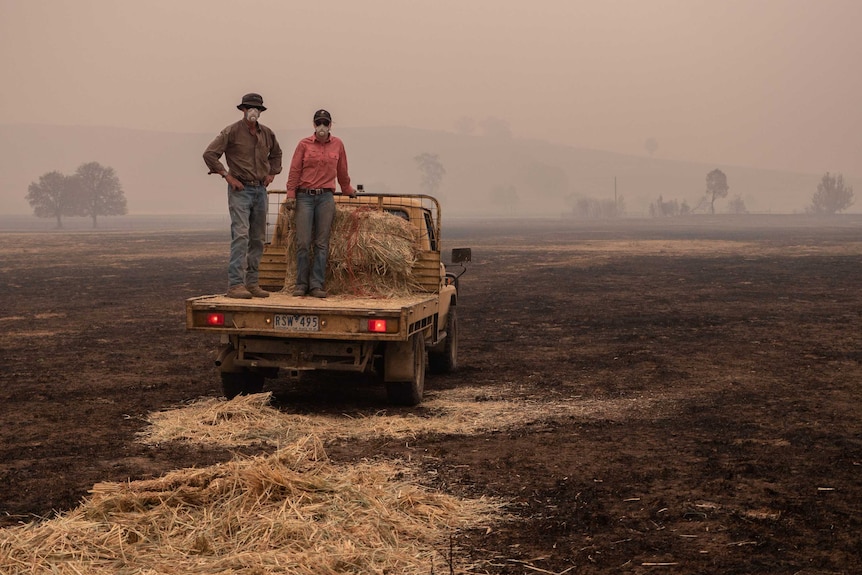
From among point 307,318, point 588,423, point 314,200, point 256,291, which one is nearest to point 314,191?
point 314,200

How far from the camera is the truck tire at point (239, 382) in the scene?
10039 millimetres

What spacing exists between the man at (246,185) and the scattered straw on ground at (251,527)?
3.58 m

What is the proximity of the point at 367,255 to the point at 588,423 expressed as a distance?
2.85 meters

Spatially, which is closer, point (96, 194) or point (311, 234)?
point (311, 234)

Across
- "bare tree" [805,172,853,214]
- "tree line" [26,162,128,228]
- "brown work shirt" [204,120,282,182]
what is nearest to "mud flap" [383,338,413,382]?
"brown work shirt" [204,120,282,182]

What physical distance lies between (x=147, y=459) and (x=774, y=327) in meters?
12.3

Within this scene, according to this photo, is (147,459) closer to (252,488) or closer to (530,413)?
(252,488)

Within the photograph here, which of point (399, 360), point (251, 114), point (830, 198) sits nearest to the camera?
point (399, 360)

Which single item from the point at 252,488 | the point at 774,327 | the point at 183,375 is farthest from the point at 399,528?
the point at 774,327

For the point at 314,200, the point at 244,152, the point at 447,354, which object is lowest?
the point at 447,354

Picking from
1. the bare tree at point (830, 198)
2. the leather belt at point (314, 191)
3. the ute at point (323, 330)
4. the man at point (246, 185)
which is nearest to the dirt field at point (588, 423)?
the ute at point (323, 330)

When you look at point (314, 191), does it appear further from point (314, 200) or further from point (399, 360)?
point (399, 360)

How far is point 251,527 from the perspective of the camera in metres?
5.82

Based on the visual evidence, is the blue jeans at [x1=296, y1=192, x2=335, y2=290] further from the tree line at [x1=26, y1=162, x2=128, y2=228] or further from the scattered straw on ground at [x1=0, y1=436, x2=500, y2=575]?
the tree line at [x1=26, y1=162, x2=128, y2=228]
